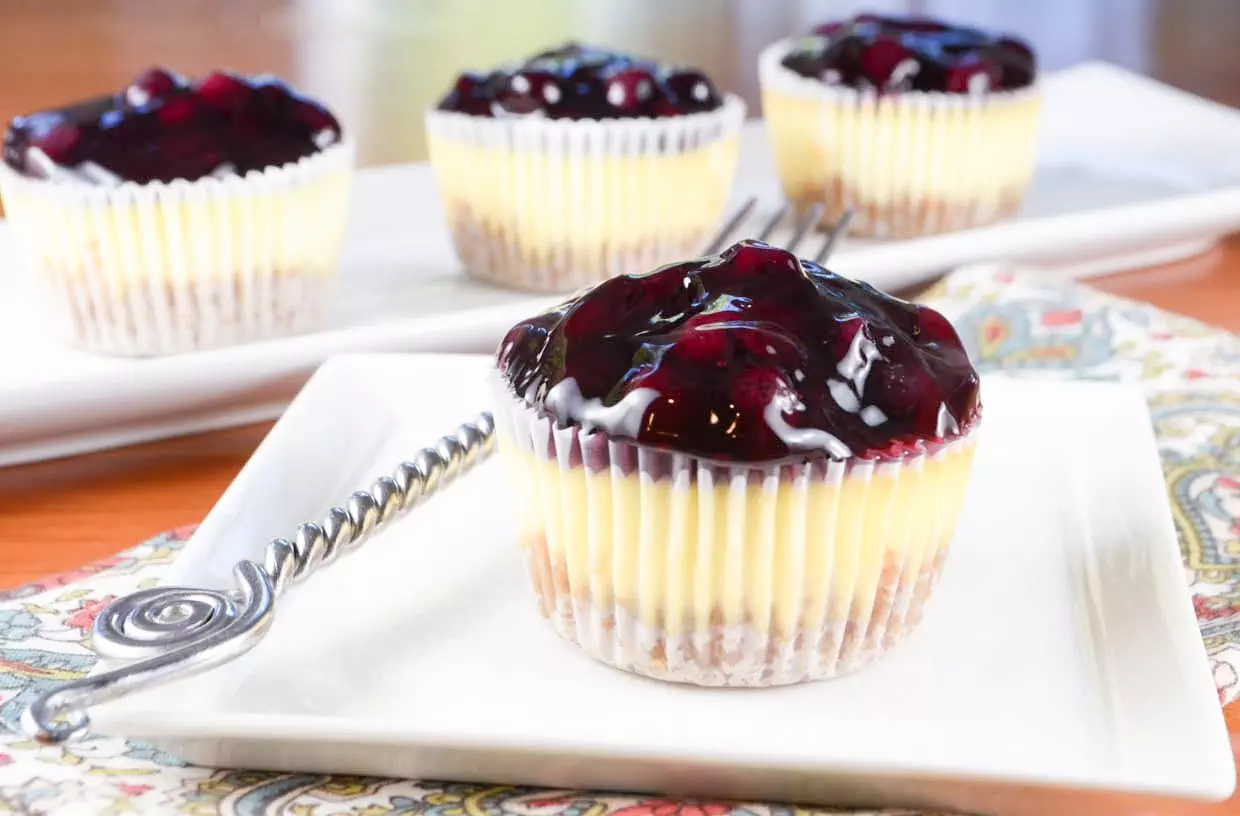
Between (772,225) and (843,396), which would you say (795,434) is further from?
(772,225)

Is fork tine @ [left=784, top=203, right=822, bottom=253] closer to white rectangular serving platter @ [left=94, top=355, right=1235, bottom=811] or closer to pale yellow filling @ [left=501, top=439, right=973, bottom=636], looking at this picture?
white rectangular serving platter @ [left=94, top=355, right=1235, bottom=811]

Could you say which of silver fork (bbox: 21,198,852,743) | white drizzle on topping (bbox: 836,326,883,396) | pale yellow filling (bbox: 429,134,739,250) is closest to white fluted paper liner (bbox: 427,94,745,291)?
pale yellow filling (bbox: 429,134,739,250)

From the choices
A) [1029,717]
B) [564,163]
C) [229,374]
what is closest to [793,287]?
[1029,717]

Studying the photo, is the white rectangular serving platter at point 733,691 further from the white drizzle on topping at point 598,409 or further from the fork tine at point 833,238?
the fork tine at point 833,238

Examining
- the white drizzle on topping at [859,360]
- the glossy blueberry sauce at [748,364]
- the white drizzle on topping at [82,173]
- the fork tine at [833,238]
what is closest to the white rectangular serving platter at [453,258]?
the fork tine at [833,238]

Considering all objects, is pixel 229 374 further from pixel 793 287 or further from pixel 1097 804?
pixel 1097 804

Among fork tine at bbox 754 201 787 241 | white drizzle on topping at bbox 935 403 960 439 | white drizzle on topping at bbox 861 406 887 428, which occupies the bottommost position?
fork tine at bbox 754 201 787 241
